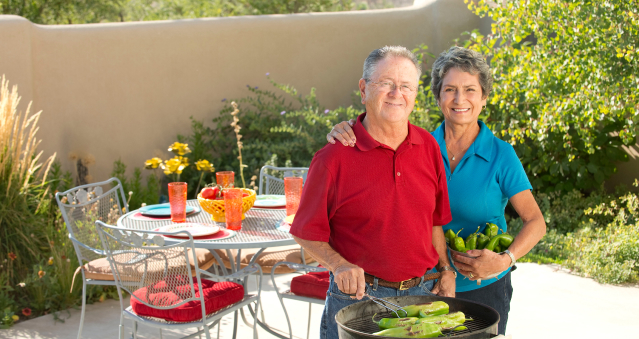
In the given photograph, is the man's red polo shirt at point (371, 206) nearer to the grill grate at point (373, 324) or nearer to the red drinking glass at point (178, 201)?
the grill grate at point (373, 324)

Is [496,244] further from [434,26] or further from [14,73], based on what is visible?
[434,26]

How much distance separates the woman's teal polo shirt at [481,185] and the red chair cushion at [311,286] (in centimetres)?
105

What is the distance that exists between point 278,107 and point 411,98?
189 inches

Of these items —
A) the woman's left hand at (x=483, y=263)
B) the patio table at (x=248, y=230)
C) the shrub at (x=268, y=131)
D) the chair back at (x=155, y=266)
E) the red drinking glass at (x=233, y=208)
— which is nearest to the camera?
the woman's left hand at (x=483, y=263)

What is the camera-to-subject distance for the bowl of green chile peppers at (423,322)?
4.44 ft

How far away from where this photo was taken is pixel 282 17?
6.76m

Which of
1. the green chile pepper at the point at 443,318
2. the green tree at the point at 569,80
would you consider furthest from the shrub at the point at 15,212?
the green tree at the point at 569,80

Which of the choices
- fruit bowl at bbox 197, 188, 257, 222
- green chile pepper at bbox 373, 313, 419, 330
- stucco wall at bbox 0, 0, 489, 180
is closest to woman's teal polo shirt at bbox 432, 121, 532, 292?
green chile pepper at bbox 373, 313, 419, 330

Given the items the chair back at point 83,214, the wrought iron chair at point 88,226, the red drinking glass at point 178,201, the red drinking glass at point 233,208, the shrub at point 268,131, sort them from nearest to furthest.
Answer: the red drinking glass at point 233,208 → the red drinking glass at point 178,201 → the wrought iron chair at point 88,226 → the chair back at point 83,214 → the shrub at point 268,131

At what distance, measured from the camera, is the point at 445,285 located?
1857 mm

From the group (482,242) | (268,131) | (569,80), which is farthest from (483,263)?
(268,131)

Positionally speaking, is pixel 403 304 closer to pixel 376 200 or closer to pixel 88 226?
pixel 376 200

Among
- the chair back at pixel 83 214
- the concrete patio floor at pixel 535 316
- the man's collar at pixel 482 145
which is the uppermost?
the man's collar at pixel 482 145

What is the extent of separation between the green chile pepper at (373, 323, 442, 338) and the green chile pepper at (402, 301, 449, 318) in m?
0.11
